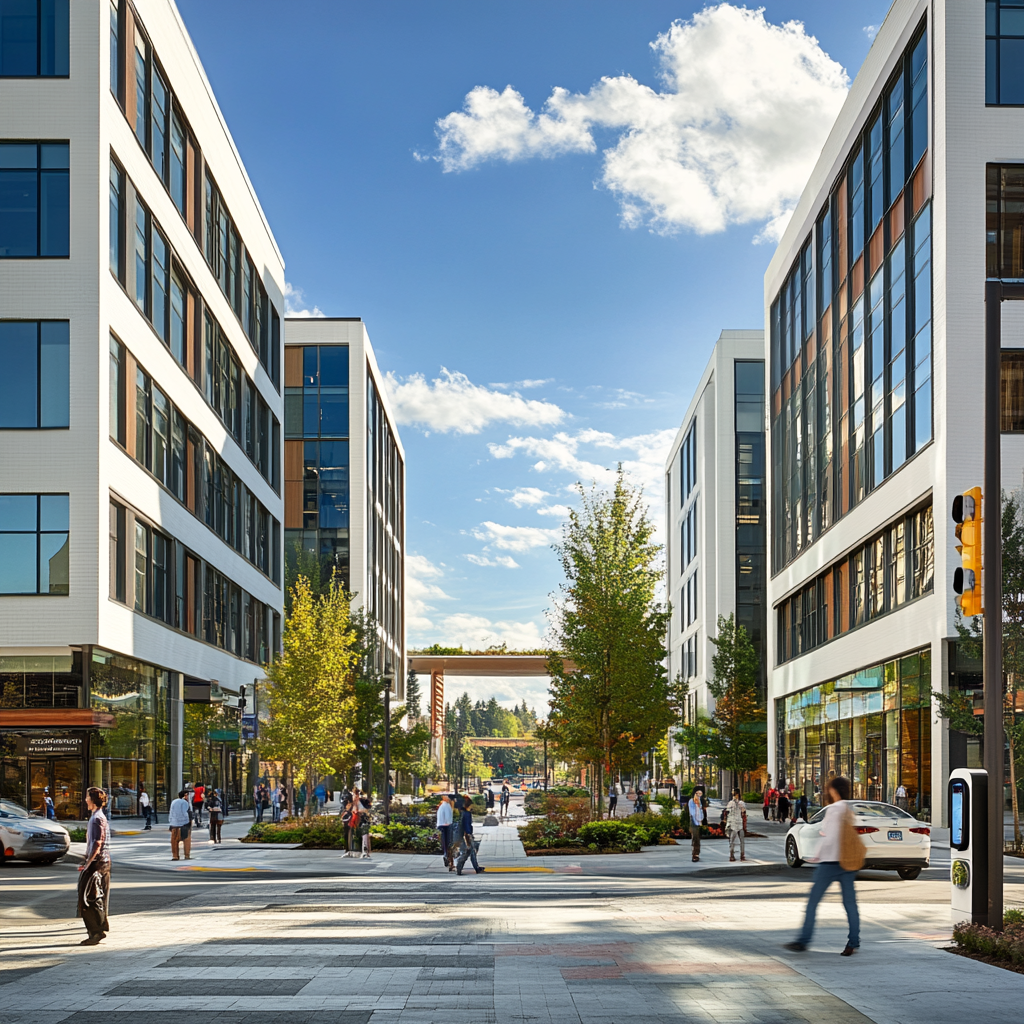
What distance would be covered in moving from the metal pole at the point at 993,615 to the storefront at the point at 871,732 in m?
19.4

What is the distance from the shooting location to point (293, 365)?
287ft

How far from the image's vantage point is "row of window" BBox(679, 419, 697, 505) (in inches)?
3755

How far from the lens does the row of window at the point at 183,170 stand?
4063 cm

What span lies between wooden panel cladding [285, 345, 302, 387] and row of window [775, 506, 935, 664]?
1597 inches

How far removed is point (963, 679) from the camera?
3712 centimetres

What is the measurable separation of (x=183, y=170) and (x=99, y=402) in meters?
16.1

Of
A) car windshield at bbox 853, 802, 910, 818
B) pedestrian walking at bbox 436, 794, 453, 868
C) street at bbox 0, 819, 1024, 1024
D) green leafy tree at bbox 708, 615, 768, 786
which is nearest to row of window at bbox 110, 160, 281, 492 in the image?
pedestrian walking at bbox 436, 794, 453, 868

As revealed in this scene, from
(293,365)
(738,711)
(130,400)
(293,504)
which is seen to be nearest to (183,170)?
(130,400)

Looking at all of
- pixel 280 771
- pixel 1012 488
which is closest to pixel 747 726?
pixel 280 771

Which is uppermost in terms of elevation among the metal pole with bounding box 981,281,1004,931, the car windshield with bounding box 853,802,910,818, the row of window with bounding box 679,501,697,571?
the row of window with bounding box 679,501,697,571

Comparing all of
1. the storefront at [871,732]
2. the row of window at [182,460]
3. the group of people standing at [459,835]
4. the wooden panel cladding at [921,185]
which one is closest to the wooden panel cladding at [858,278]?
the wooden panel cladding at [921,185]

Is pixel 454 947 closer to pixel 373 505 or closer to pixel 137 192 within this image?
pixel 137 192

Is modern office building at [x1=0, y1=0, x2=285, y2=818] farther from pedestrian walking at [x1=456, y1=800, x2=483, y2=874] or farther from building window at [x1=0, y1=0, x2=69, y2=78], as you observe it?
pedestrian walking at [x1=456, y1=800, x2=483, y2=874]

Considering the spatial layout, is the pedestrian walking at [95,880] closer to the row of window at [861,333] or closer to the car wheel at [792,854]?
the car wheel at [792,854]
